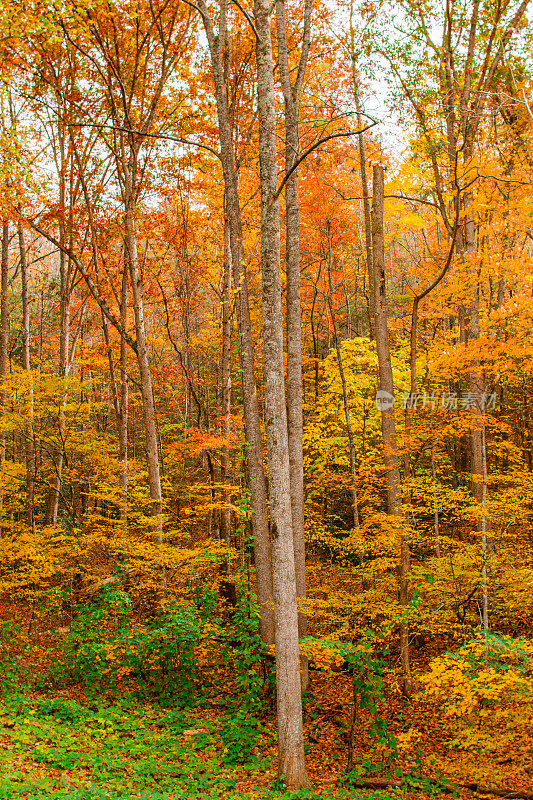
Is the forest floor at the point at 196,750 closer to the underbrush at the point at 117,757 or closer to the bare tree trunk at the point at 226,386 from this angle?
the underbrush at the point at 117,757

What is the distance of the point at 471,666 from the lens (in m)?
5.18

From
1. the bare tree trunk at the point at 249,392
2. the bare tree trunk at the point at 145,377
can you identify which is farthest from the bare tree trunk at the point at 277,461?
the bare tree trunk at the point at 145,377

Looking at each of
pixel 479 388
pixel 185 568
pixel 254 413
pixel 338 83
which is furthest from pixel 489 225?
pixel 185 568

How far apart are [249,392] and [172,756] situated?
4746mm

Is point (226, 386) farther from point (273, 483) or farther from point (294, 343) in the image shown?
point (273, 483)

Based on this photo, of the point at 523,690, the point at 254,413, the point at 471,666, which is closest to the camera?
the point at 523,690

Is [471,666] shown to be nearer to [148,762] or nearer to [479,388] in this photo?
[148,762]

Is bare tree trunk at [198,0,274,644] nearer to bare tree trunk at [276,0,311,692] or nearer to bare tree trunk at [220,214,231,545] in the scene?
bare tree trunk at [276,0,311,692]

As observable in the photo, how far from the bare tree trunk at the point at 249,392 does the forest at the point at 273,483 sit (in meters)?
0.04

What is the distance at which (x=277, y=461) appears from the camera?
17.4 feet

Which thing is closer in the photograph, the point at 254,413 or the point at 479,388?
the point at 254,413

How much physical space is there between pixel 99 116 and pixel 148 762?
12.1 metres

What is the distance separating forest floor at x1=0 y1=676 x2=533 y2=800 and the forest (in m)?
0.04

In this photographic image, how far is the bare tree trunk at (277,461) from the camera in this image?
5.04m
